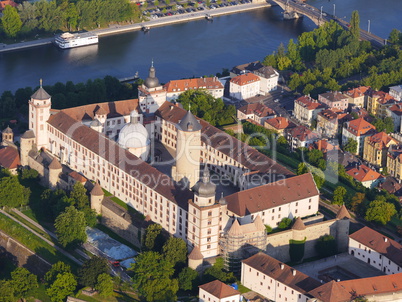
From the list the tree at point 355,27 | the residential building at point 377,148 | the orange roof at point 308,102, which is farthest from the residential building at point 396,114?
the tree at point 355,27

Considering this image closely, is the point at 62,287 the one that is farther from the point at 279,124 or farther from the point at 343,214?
the point at 279,124

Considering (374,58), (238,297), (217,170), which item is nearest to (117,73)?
(374,58)

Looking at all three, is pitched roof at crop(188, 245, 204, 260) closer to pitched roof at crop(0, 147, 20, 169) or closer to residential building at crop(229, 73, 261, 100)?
pitched roof at crop(0, 147, 20, 169)

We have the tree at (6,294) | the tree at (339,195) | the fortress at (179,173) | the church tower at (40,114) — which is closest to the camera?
the tree at (6,294)

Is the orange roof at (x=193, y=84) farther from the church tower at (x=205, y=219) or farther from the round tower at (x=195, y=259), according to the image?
the round tower at (x=195, y=259)

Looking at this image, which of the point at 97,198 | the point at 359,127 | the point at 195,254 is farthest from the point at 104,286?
the point at 359,127

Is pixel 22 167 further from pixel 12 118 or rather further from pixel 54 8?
pixel 54 8
